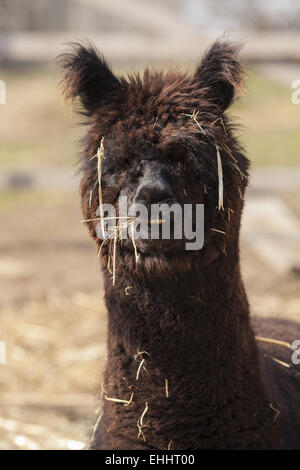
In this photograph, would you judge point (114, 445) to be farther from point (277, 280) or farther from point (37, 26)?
point (37, 26)

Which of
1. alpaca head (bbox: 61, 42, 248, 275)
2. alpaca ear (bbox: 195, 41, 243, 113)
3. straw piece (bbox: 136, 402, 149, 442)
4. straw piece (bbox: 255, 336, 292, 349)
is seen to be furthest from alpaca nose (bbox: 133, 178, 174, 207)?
straw piece (bbox: 255, 336, 292, 349)

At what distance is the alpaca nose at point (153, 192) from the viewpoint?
2451 mm

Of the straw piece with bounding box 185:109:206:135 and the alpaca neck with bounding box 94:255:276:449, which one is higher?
the straw piece with bounding box 185:109:206:135

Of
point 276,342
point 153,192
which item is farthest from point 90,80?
point 276,342

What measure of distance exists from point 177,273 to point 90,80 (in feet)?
3.00

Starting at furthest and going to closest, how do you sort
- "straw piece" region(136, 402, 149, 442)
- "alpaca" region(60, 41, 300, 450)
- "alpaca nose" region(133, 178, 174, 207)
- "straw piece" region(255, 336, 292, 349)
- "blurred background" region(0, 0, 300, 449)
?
1. "blurred background" region(0, 0, 300, 449)
2. "straw piece" region(255, 336, 292, 349)
3. "straw piece" region(136, 402, 149, 442)
4. "alpaca" region(60, 41, 300, 450)
5. "alpaca nose" region(133, 178, 174, 207)

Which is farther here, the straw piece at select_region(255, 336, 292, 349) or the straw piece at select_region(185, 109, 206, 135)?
the straw piece at select_region(255, 336, 292, 349)

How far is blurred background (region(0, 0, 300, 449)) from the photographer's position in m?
4.42

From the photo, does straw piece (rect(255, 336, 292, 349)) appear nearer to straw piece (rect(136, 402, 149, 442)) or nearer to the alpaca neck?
the alpaca neck

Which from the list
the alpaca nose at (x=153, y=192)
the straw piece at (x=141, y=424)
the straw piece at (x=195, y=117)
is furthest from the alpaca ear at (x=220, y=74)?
the straw piece at (x=141, y=424)

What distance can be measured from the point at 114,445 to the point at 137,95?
1.49 m

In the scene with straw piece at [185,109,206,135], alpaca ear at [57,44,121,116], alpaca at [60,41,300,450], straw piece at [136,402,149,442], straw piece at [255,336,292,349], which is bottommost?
straw piece at [136,402,149,442]

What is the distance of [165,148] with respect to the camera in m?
2.54

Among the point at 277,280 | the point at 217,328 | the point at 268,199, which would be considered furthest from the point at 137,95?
the point at 268,199
